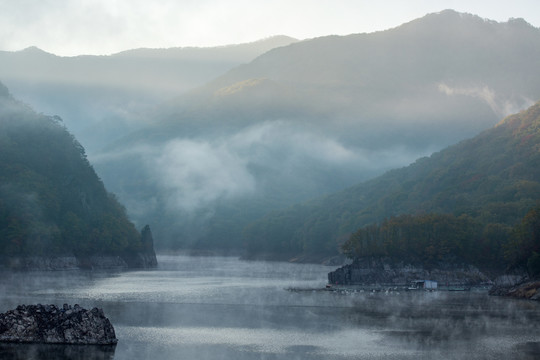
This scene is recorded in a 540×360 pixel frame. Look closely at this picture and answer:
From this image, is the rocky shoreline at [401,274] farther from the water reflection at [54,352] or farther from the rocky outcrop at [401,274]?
the water reflection at [54,352]

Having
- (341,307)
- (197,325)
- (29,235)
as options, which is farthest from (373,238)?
(197,325)

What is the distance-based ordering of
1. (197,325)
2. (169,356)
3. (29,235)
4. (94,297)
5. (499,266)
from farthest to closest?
(29,235) < (499,266) < (94,297) < (197,325) < (169,356)

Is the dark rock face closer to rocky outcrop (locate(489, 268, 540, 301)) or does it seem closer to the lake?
the lake

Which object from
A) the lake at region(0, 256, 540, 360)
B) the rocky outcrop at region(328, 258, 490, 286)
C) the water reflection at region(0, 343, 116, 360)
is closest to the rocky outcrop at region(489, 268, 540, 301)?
the lake at region(0, 256, 540, 360)

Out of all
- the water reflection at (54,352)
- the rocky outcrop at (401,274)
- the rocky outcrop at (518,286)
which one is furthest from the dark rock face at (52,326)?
the rocky outcrop at (401,274)

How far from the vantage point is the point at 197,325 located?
8656 centimetres

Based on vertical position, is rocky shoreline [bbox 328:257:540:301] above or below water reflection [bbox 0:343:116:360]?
above

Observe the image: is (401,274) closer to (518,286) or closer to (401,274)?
(401,274)

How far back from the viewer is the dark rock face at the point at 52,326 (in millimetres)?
65500

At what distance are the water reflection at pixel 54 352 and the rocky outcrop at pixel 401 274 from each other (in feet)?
362

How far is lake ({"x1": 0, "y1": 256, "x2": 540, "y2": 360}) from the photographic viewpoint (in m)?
67.3

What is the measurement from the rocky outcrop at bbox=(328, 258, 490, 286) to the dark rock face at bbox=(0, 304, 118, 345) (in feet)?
355

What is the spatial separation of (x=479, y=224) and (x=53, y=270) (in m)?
117

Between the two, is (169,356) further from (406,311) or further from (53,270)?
(53,270)
